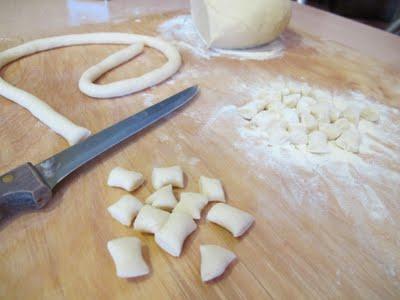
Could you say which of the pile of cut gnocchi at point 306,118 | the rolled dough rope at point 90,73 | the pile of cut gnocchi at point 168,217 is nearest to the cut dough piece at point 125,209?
the pile of cut gnocchi at point 168,217

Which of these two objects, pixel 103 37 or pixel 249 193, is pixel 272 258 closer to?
pixel 249 193

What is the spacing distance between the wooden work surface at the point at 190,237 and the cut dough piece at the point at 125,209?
0.02 m

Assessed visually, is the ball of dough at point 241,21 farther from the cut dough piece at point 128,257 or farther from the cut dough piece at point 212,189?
the cut dough piece at point 128,257

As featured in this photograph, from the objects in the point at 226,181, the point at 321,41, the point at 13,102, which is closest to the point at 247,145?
the point at 226,181

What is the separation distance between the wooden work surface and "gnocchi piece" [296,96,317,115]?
0.23 metres

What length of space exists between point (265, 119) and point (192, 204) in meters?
0.42

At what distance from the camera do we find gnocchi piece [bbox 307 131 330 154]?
0.89 metres

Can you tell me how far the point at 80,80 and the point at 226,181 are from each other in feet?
2.13

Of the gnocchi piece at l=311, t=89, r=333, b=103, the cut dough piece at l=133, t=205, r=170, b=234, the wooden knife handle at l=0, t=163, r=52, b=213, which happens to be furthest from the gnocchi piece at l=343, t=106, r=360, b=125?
the wooden knife handle at l=0, t=163, r=52, b=213

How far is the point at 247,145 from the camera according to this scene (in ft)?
2.98

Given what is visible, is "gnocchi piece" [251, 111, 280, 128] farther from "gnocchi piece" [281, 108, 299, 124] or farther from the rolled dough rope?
the rolled dough rope

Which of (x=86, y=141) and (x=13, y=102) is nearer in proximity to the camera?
(x=86, y=141)

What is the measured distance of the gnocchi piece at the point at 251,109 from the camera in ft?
3.28

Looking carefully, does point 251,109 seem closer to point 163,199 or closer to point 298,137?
point 298,137
